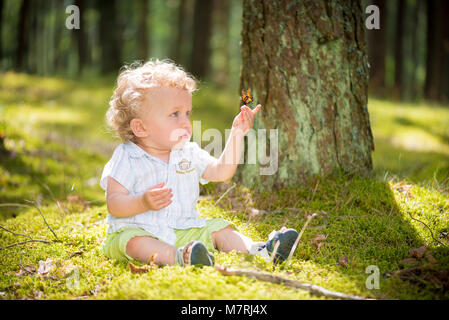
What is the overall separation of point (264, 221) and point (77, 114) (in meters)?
8.41

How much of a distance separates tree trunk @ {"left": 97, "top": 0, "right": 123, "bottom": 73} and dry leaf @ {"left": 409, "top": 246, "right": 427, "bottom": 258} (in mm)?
17516

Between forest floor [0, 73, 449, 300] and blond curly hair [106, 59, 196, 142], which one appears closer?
forest floor [0, 73, 449, 300]

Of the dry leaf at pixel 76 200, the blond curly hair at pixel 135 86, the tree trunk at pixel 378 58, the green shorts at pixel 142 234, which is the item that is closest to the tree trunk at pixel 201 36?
the tree trunk at pixel 378 58

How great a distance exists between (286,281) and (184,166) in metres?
1.24

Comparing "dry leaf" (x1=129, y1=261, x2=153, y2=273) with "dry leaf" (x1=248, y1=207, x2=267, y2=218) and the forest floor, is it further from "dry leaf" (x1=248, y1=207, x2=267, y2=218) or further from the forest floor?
"dry leaf" (x1=248, y1=207, x2=267, y2=218)

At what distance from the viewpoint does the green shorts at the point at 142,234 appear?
9.30ft

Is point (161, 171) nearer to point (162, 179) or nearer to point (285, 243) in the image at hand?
point (162, 179)

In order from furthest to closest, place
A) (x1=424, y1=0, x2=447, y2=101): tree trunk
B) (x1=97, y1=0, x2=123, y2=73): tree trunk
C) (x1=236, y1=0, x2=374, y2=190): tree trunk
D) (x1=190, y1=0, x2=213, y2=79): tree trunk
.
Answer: (x1=97, y1=0, x2=123, y2=73): tree trunk, (x1=424, y1=0, x2=447, y2=101): tree trunk, (x1=190, y1=0, x2=213, y2=79): tree trunk, (x1=236, y1=0, x2=374, y2=190): tree trunk

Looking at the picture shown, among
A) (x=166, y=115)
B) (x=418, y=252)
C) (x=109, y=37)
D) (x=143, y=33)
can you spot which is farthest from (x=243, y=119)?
(x=109, y=37)

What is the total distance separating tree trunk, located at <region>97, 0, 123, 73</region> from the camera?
1873 centimetres

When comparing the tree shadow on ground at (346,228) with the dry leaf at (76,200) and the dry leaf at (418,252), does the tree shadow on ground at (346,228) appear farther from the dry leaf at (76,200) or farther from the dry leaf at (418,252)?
the dry leaf at (76,200)

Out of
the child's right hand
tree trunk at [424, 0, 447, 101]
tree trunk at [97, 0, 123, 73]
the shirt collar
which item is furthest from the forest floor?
tree trunk at [97, 0, 123, 73]

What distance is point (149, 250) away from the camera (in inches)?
109

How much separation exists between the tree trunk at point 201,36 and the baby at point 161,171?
1239 centimetres
